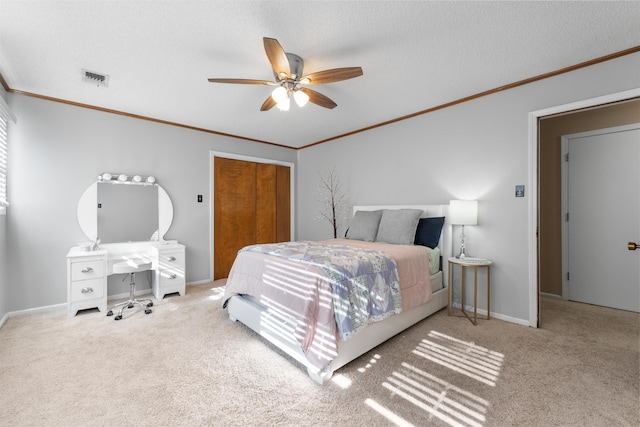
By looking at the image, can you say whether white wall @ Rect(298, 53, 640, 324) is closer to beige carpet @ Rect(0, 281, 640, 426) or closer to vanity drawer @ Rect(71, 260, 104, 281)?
beige carpet @ Rect(0, 281, 640, 426)

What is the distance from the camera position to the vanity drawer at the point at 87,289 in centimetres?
302

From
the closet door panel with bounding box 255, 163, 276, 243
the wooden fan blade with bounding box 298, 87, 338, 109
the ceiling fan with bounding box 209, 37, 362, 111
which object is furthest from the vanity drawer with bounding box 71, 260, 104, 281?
the wooden fan blade with bounding box 298, 87, 338, 109

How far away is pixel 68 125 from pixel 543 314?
6074mm

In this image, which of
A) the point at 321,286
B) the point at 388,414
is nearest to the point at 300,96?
the point at 321,286

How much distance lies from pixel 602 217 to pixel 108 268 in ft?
20.3

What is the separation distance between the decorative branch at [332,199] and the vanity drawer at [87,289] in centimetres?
325

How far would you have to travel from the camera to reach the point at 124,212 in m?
3.76

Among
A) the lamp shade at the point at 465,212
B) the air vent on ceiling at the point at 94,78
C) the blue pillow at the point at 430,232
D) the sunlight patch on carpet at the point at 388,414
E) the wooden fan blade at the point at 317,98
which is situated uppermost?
the air vent on ceiling at the point at 94,78

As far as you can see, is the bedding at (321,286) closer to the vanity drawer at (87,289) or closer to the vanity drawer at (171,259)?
the vanity drawer at (171,259)

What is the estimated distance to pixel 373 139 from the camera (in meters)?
4.32

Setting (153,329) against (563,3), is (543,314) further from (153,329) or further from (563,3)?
(153,329)

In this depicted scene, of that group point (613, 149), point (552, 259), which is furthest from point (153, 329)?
point (613, 149)

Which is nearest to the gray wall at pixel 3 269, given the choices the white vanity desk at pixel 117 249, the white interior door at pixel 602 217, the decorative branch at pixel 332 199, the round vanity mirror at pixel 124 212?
the white vanity desk at pixel 117 249

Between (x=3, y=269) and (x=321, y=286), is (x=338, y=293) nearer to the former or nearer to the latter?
(x=321, y=286)
